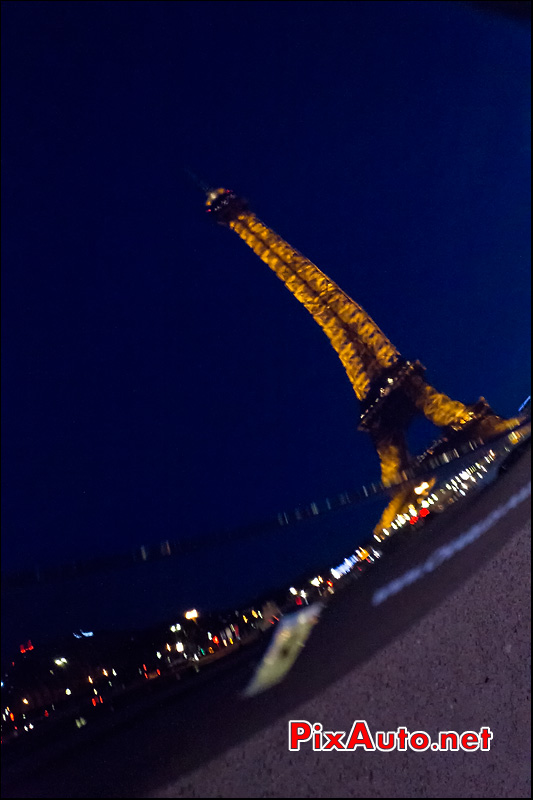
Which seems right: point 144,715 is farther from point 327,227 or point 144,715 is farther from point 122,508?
point 327,227

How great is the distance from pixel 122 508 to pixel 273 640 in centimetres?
29

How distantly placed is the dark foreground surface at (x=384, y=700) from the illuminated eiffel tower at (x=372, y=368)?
0.43 ft

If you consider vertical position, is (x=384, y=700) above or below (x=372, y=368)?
below

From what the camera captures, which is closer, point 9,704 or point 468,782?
point 9,704

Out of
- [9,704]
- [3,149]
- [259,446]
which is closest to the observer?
[9,704]

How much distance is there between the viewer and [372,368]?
0.69m

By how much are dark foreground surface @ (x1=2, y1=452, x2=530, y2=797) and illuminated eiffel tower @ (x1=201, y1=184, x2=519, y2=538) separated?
0.13 metres

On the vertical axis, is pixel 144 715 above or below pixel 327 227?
below

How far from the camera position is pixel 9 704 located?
2.01 ft

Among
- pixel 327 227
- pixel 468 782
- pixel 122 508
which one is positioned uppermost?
pixel 327 227

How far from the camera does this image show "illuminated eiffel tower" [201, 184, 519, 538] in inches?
26.3

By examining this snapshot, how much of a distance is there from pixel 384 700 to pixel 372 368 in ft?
1.77

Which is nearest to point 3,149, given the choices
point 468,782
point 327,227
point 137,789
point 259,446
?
point 327,227

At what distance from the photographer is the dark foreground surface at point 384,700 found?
0.69 metres
